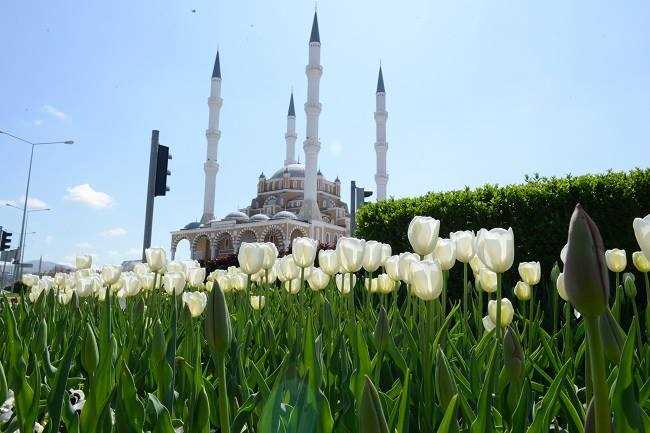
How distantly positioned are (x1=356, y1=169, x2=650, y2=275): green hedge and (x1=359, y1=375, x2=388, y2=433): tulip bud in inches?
233

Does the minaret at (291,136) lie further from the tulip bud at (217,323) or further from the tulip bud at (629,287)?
the tulip bud at (217,323)

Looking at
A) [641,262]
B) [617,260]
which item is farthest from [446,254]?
[617,260]

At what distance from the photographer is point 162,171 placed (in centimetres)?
806

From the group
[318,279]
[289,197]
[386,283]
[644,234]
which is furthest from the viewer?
[289,197]

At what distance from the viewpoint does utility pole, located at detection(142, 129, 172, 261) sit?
303 inches

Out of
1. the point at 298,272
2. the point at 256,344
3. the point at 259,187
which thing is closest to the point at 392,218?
the point at 298,272

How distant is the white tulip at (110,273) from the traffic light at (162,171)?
5520mm

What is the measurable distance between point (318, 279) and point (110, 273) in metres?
0.99

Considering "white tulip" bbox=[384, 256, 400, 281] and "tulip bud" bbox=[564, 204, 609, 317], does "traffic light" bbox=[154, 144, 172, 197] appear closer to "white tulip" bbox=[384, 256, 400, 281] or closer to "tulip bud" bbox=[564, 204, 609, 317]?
"white tulip" bbox=[384, 256, 400, 281]

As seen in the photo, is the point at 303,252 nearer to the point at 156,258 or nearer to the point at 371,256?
Answer: the point at 371,256

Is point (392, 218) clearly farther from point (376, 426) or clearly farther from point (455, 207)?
point (376, 426)

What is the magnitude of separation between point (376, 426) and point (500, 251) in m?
1.01

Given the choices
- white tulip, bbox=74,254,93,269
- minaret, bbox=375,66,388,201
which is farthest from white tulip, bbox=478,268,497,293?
minaret, bbox=375,66,388,201

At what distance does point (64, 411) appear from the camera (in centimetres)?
116
